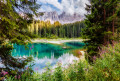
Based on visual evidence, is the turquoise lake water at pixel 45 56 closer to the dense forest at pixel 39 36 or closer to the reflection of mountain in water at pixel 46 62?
the reflection of mountain in water at pixel 46 62

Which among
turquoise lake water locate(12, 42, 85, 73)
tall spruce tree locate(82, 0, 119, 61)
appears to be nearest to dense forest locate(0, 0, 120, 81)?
tall spruce tree locate(82, 0, 119, 61)

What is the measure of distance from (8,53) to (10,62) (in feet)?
1.61

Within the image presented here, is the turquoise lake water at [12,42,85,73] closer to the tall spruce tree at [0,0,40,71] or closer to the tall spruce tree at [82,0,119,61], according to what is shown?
the tall spruce tree at [0,0,40,71]

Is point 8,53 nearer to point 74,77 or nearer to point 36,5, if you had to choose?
point 36,5

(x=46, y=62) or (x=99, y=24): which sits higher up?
(x=99, y=24)

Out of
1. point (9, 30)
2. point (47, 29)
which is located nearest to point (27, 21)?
point (9, 30)

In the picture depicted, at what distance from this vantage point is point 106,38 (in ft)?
26.3

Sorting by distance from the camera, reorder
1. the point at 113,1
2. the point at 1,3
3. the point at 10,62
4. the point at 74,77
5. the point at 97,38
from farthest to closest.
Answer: the point at 97,38 < the point at 113,1 < the point at 10,62 < the point at 1,3 < the point at 74,77

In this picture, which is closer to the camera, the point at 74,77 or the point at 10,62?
the point at 74,77

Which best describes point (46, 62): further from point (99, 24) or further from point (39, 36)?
point (99, 24)

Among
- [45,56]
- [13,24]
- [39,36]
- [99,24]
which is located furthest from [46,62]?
[45,56]

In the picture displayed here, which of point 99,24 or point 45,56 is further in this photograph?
point 45,56

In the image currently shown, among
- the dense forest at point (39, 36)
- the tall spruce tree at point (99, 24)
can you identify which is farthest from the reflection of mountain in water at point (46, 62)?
the tall spruce tree at point (99, 24)

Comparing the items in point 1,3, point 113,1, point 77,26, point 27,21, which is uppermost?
point 77,26
